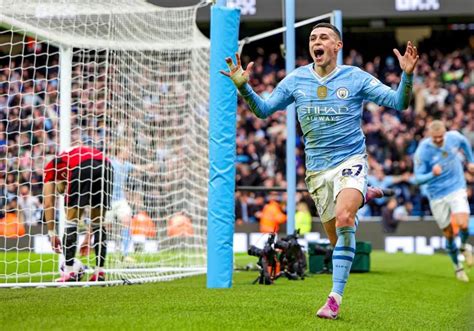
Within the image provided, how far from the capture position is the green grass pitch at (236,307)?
242 inches

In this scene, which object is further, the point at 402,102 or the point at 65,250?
the point at 65,250

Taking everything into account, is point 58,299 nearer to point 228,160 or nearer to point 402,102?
point 228,160

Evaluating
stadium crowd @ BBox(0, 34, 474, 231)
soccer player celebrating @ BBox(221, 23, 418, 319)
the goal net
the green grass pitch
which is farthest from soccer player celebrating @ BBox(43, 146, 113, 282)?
stadium crowd @ BBox(0, 34, 474, 231)

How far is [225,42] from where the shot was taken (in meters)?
9.81

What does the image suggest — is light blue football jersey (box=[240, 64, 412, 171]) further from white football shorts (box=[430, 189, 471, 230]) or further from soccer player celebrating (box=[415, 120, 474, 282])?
white football shorts (box=[430, 189, 471, 230])

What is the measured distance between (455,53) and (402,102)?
2483 centimetres

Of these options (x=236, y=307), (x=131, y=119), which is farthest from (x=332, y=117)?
Result: (x=131, y=119)

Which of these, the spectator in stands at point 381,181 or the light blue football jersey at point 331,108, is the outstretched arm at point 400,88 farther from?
the spectator in stands at point 381,181

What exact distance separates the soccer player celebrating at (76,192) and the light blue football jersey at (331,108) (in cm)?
390

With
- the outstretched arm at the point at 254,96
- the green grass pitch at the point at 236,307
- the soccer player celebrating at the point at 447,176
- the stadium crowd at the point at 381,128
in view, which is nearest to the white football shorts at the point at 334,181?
the outstretched arm at the point at 254,96

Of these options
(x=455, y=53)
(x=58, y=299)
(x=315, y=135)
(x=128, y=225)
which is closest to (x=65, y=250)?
(x=128, y=225)

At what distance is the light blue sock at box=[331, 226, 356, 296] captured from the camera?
7148 millimetres

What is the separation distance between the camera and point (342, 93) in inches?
295

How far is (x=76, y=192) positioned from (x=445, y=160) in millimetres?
5948
